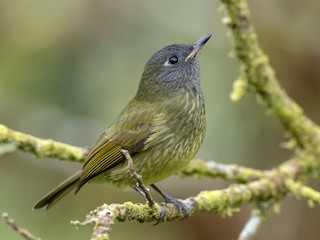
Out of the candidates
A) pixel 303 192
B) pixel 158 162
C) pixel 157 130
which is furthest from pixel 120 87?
pixel 303 192

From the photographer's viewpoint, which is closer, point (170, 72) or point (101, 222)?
point (101, 222)

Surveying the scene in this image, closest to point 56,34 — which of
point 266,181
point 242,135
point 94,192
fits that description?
point 94,192

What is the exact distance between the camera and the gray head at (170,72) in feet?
15.6

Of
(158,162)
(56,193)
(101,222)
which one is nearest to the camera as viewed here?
(101,222)

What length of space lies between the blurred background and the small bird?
3.46ft

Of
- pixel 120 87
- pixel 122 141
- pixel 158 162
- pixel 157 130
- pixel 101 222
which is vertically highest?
pixel 120 87

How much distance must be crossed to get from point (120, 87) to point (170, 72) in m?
2.03

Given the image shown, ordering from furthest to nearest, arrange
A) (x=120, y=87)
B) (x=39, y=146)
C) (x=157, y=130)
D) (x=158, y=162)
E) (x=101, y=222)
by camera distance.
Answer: (x=120, y=87), (x=157, y=130), (x=158, y=162), (x=39, y=146), (x=101, y=222)

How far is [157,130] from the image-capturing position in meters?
4.38

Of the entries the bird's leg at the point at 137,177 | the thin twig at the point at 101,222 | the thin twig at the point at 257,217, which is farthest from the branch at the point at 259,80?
the thin twig at the point at 101,222

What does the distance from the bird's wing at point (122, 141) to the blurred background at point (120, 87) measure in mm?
1119

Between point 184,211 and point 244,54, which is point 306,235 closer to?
point 244,54

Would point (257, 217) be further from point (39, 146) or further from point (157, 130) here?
point (39, 146)

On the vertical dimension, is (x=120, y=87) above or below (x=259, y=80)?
above
